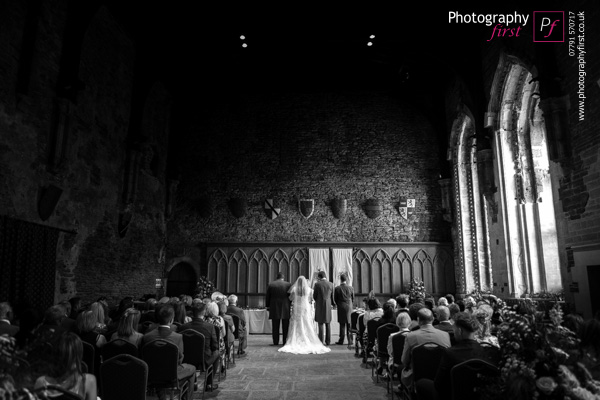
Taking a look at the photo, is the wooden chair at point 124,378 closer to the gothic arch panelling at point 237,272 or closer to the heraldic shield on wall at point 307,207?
the gothic arch panelling at point 237,272

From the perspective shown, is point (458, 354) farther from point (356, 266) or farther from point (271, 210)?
point (271, 210)

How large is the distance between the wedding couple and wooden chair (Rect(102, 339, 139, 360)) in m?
5.31

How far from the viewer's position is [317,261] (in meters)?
14.5

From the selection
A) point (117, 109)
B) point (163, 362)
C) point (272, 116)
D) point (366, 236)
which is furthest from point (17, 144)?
point (366, 236)

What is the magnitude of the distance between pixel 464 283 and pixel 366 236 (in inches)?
136

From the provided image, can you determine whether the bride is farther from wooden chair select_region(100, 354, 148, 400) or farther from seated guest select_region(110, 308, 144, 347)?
wooden chair select_region(100, 354, 148, 400)

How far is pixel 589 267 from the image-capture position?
707cm

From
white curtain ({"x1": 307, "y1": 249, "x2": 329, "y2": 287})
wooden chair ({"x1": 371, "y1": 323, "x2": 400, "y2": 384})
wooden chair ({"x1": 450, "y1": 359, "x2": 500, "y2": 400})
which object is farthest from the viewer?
white curtain ({"x1": 307, "y1": 249, "x2": 329, "y2": 287})

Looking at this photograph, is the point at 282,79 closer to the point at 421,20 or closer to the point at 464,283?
the point at 421,20

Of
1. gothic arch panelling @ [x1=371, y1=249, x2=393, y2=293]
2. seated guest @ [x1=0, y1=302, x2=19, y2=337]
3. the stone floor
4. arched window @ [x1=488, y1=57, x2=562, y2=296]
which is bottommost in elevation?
the stone floor

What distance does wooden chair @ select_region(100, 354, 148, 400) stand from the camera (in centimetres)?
347

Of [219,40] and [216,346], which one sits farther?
[219,40]

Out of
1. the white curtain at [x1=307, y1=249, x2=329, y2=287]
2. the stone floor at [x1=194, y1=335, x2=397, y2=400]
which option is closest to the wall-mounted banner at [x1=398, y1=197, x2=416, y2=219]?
the white curtain at [x1=307, y1=249, x2=329, y2=287]

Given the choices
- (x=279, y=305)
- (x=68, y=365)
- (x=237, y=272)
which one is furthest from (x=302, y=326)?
(x=68, y=365)
